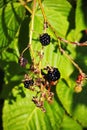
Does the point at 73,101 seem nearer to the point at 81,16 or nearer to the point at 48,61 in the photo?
the point at 48,61

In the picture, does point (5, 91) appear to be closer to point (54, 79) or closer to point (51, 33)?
point (51, 33)

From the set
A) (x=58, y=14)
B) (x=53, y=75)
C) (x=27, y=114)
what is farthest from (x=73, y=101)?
(x=53, y=75)

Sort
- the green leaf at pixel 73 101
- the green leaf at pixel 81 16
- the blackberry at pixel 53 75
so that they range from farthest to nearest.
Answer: the green leaf at pixel 73 101, the green leaf at pixel 81 16, the blackberry at pixel 53 75

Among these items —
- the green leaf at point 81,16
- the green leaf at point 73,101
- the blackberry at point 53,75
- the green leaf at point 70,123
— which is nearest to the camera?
the blackberry at point 53,75

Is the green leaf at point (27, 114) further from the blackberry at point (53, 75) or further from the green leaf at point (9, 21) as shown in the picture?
the blackberry at point (53, 75)

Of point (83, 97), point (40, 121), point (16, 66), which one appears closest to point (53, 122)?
point (40, 121)

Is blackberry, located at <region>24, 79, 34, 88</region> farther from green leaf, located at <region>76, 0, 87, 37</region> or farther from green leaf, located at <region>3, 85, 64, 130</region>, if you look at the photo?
green leaf, located at <region>3, 85, 64, 130</region>

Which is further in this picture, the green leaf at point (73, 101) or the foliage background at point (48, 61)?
the green leaf at point (73, 101)

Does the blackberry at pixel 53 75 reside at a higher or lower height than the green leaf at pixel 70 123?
higher

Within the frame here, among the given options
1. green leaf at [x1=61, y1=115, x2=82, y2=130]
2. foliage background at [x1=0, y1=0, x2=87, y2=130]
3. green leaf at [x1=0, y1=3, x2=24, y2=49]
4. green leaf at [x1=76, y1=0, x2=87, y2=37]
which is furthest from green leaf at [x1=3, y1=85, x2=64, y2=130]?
green leaf at [x1=76, y1=0, x2=87, y2=37]

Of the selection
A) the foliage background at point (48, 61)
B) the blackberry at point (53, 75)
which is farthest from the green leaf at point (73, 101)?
the blackberry at point (53, 75)
